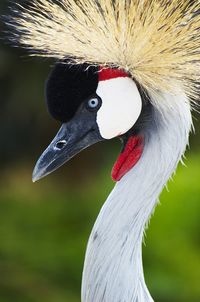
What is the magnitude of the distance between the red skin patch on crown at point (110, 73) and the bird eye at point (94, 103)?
0.18ft

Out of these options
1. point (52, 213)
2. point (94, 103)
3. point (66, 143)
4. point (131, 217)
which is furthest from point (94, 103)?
point (52, 213)

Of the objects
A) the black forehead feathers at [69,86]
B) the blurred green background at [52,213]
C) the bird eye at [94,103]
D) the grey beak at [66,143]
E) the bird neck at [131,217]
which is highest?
the black forehead feathers at [69,86]

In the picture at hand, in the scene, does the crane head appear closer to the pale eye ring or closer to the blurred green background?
the pale eye ring

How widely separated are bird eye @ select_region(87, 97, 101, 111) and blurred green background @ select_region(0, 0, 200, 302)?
2.52 metres

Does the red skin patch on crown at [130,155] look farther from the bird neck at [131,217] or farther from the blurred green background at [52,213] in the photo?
the blurred green background at [52,213]

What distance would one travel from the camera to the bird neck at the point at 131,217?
2.45 m

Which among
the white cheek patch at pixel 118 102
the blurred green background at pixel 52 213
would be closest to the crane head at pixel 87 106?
the white cheek patch at pixel 118 102

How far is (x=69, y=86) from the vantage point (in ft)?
7.85

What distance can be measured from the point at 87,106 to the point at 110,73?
10 cm

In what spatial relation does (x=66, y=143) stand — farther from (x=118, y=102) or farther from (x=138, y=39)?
(x=138, y=39)

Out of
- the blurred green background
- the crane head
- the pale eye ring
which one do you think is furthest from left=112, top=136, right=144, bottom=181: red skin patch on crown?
the blurred green background

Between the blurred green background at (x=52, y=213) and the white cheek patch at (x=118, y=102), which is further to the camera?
the blurred green background at (x=52, y=213)

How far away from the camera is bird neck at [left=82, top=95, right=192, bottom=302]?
8.04ft

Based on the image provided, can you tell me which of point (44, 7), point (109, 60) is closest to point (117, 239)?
point (109, 60)
